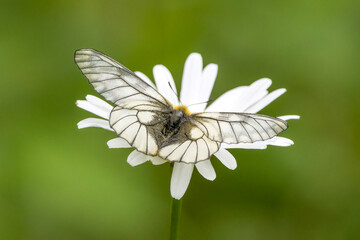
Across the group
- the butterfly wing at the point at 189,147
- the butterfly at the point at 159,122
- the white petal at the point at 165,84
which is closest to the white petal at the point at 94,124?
the butterfly at the point at 159,122

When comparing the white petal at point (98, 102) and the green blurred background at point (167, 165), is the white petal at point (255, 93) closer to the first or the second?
the green blurred background at point (167, 165)

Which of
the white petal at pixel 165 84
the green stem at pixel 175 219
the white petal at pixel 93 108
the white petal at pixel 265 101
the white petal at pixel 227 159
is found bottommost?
the green stem at pixel 175 219

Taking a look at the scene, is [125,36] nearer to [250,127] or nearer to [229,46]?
[229,46]

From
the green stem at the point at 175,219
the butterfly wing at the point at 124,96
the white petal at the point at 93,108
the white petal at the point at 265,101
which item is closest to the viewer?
the green stem at the point at 175,219

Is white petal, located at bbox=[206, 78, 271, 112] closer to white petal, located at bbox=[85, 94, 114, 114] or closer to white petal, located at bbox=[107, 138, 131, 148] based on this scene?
white petal, located at bbox=[85, 94, 114, 114]

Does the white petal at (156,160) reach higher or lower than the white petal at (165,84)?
lower

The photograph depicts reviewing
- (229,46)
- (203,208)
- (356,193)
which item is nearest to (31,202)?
(203,208)

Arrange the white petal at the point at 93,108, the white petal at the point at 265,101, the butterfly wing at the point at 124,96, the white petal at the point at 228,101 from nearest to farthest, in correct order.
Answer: the butterfly wing at the point at 124,96 → the white petal at the point at 93,108 → the white petal at the point at 265,101 → the white petal at the point at 228,101
